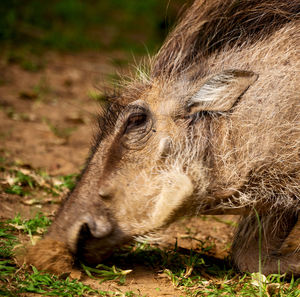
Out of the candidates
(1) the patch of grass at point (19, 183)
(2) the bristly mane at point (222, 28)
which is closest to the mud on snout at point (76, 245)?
(2) the bristly mane at point (222, 28)

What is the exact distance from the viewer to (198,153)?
2557mm

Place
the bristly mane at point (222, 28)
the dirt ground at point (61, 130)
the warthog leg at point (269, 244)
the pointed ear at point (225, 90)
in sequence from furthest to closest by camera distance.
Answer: the dirt ground at point (61, 130) → the bristly mane at point (222, 28) → the warthog leg at point (269, 244) → the pointed ear at point (225, 90)

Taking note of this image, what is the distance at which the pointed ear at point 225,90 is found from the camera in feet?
8.51

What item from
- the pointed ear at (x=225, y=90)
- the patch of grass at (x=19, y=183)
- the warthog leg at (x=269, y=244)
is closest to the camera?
the pointed ear at (x=225, y=90)

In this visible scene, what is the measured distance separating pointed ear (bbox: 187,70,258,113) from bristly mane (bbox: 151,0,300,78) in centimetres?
26

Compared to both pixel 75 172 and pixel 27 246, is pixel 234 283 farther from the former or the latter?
pixel 75 172

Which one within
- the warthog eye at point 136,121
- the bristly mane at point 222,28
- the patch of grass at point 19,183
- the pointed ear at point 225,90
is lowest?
the patch of grass at point 19,183

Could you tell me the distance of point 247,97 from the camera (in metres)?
2.60

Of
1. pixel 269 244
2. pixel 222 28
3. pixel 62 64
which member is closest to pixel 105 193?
pixel 269 244

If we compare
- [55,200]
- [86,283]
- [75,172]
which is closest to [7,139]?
[75,172]

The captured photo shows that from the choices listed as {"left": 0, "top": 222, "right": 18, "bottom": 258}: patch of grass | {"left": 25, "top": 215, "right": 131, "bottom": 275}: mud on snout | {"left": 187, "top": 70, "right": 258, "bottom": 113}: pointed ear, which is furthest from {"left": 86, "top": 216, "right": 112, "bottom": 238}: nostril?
{"left": 187, "top": 70, "right": 258, "bottom": 113}: pointed ear

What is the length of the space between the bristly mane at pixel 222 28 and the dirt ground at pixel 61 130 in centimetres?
53

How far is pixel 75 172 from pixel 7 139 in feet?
2.64

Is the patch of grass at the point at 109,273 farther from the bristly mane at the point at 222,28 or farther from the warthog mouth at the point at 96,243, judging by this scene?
the bristly mane at the point at 222,28
